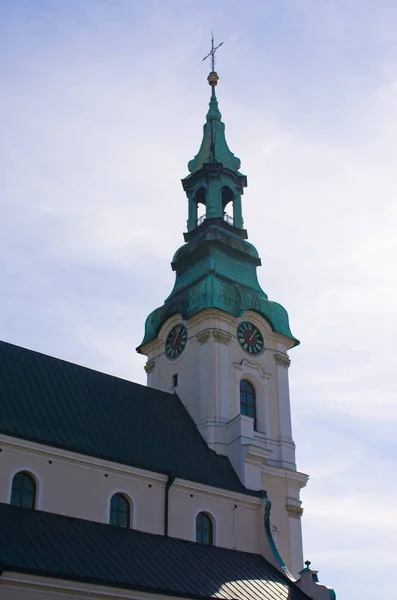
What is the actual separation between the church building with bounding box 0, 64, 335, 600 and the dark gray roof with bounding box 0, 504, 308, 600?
0.19ft

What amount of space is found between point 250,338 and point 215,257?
397 cm

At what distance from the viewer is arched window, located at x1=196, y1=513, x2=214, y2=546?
2648 centimetres

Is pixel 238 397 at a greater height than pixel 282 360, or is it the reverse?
pixel 282 360

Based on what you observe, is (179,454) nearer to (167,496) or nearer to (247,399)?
(167,496)

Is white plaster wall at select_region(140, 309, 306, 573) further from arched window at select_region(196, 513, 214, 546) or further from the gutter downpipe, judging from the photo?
the gutter downpipe

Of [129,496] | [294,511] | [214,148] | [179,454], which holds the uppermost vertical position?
[214,148]

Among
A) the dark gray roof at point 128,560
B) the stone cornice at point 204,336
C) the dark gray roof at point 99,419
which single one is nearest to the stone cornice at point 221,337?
the stone cornice at point 204,336

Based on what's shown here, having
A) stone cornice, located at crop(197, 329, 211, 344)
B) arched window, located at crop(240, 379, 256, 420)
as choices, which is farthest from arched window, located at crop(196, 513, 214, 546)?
stone cornice, located at crop(197, 329, 211, 344)

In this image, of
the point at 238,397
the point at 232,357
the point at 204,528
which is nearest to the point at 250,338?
the point at 232,357

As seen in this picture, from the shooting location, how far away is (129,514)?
2511 cm

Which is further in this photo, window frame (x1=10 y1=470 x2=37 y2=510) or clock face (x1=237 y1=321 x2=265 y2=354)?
clock face (x1=237 y1=321 x2=265 y2=354)

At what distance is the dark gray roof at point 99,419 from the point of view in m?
25.0

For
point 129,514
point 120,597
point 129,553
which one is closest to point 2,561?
point 120,597

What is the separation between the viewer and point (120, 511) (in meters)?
25.0
